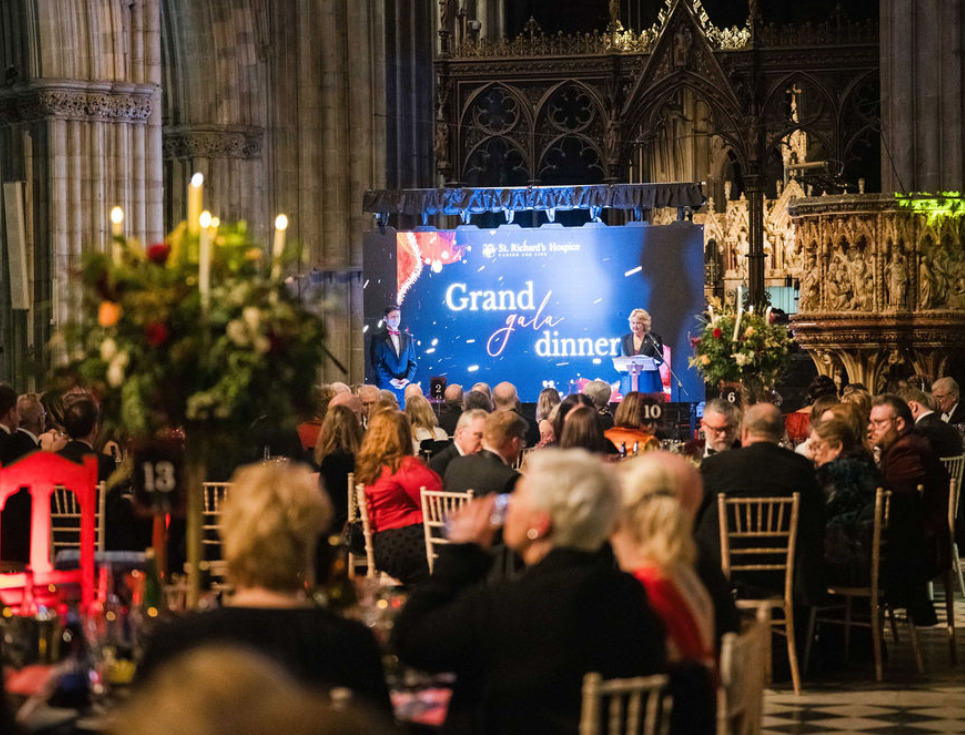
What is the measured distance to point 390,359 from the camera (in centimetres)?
2112

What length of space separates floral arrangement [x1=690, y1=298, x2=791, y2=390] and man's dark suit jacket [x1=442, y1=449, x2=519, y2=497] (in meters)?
4.94

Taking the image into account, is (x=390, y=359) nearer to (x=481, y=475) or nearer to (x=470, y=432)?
(x=470, y=432)

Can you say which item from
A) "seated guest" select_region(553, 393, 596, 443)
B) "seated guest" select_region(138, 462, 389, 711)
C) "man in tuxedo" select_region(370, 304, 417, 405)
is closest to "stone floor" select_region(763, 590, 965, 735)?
"seated guest" select_region(553, 393, 596, 443)

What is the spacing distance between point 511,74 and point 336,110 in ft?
13.3

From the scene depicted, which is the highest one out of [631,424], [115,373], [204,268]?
[204,268]

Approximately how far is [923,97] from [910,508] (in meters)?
11.3

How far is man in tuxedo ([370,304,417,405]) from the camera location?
21.1 metres

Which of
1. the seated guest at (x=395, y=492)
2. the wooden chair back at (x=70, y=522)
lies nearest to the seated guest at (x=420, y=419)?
the wooden chair back at (x=70, y=522)

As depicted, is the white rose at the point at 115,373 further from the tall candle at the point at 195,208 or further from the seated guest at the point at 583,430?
the seated guest at the point at 583,430

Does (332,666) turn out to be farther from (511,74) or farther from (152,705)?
(511,74)

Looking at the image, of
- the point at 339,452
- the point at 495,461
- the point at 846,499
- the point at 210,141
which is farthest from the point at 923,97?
→ the point at 495,461

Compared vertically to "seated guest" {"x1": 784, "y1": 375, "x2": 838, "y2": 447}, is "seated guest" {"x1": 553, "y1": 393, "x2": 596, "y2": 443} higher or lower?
higher

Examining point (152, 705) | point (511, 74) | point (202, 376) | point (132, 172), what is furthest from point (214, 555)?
point (511, 74)

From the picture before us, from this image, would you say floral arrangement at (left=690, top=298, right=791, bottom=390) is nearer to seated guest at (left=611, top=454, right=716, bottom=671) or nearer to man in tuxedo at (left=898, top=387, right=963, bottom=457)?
man in tuxedo at (left=898, top=387, right=963, bottom=457)
